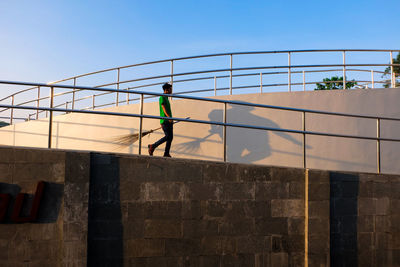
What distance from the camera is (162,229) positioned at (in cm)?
587

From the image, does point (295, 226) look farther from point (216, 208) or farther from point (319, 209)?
point (216, 208)

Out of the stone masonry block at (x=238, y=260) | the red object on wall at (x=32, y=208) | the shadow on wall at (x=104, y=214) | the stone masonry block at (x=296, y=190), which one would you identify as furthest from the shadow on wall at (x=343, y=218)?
the red object on wall at (x=32, y=208)

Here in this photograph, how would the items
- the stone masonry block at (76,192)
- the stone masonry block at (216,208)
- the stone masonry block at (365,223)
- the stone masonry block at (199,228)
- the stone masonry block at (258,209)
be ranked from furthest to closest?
the stone masonry block at (365,223) < the stone masonry block at (258,209) < the stone masonry block at (216,208) < the stone masonry block at (199,228) < the stone masonry block at (76,192)

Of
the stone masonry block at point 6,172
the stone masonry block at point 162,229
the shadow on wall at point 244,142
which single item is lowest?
the stone masonry block at point 162,229

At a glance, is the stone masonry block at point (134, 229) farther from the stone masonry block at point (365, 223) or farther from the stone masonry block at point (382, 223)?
the stone masonry block at point (382, 223)

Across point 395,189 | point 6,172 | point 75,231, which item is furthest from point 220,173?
point 395,189

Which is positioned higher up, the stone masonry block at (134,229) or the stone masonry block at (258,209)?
the stone masonry block at (258,209)

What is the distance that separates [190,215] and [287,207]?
1.62m

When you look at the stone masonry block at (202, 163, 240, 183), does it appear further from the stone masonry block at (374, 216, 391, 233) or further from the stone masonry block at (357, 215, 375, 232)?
the stone masonry block at (374, 216, 391, 233)

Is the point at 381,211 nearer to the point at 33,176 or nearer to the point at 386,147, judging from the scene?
the point at 386,147

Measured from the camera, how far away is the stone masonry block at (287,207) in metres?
6.36

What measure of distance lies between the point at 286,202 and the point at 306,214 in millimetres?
405

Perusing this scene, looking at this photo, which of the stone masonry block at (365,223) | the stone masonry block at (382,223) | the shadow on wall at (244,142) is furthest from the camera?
the shadow on wall at (244,142)

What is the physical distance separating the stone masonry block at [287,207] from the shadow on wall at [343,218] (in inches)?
24.5
